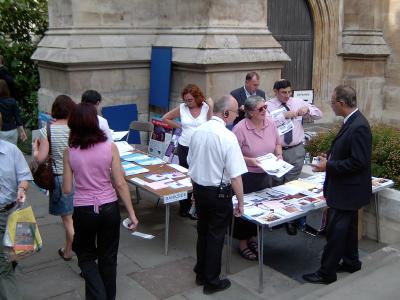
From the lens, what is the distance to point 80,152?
3.44 m

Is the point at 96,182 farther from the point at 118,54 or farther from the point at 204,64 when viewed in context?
the point at 118,54

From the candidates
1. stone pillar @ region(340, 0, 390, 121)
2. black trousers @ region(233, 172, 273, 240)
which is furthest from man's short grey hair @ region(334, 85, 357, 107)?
stone pillar @ region(340, 0, 390, 121)

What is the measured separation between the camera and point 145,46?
28.5 feet

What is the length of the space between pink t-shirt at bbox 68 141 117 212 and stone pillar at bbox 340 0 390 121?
369 inches

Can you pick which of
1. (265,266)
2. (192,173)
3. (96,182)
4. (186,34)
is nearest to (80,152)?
(96,182)

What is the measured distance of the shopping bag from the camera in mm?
3301

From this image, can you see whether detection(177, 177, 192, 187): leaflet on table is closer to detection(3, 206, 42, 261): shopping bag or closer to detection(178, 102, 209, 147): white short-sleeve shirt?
detection(178, 102, 209, 147): white short-sleeve shirt

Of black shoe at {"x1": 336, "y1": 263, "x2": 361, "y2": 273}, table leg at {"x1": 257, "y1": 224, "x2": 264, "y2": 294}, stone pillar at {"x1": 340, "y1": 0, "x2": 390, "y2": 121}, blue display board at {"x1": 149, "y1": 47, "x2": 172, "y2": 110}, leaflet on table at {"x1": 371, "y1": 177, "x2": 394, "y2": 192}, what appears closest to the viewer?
table leg at {"x1": 257, "y1": 224, "x2": 264, "y2": 294}

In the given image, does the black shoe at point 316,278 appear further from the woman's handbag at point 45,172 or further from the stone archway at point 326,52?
the stone archway at point 326,52

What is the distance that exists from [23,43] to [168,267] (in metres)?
7.28

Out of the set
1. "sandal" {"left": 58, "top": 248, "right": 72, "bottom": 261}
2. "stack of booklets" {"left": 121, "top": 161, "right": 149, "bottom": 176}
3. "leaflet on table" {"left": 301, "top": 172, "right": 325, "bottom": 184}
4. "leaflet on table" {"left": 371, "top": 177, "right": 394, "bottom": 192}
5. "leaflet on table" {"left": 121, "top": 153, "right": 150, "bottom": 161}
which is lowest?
"sandal" {"left": 58, "top": 248, "right": 72, "bottom": 261}

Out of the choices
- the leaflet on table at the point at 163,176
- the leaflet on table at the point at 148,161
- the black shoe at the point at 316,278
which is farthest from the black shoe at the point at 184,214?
the black shoe at the point at 316,278

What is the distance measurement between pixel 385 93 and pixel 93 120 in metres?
9.98

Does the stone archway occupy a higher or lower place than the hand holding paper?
higher
